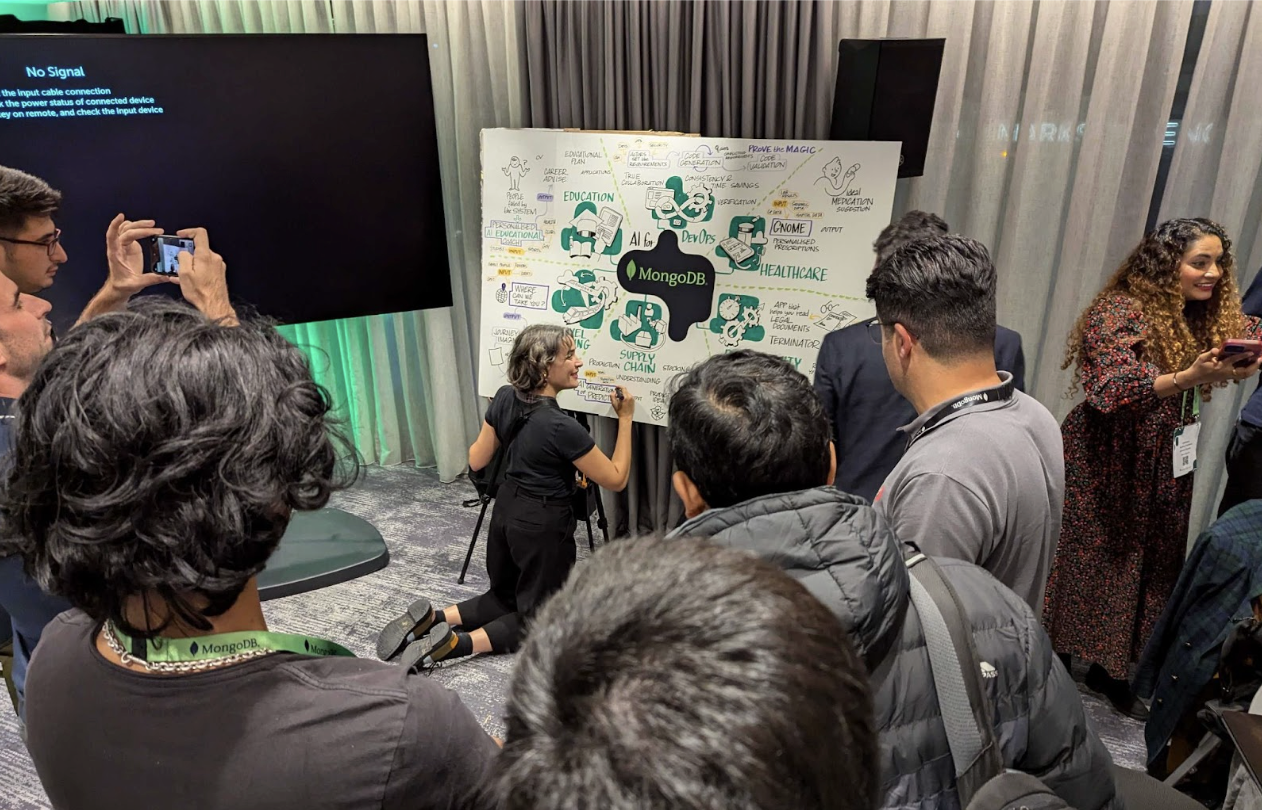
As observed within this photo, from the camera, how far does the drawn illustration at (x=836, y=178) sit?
2.71m

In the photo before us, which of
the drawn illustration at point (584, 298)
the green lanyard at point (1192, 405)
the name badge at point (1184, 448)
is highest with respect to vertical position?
the drawn illustration at point (584, 298)

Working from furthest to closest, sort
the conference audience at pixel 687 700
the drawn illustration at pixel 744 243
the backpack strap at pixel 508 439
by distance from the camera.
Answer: the drawn illustration at pixel 744 243 < the backpack strap at pixel 508 439 < the conference audience at pixel 687 700

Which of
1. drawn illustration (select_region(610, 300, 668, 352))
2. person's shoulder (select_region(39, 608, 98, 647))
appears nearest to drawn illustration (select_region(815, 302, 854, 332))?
drawn illustration (select_region(610, 300, 668, 352))

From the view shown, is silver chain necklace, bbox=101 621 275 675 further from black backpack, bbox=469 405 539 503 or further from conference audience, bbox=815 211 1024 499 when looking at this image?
black backpack, bbox=469 405 539 503

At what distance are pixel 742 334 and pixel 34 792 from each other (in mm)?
2707

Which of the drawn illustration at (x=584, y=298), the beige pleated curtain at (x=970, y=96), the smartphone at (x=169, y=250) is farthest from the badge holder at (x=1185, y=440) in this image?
the smartphone at (x=169, y=250)

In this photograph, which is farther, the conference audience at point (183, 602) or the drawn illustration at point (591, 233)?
the drawn illustration at point (591, 233)

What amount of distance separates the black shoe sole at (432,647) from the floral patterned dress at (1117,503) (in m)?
2.01

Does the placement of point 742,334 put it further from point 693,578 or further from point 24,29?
point 24,29

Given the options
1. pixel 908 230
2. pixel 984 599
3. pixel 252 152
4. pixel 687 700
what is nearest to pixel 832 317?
pixel 908 230

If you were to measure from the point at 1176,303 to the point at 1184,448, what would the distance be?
0.42m

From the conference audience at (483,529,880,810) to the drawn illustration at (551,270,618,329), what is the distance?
2774 mm

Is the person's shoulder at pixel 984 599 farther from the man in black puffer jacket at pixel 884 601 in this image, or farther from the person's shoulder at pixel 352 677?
the person's shoulder at pixel 352 677

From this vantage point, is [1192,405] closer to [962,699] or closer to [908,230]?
[908,230]
